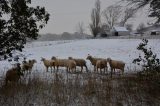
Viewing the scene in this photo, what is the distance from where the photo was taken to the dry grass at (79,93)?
493 inches

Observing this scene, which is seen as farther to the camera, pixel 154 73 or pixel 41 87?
pixel 154 73

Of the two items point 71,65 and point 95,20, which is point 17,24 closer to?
point 71,65

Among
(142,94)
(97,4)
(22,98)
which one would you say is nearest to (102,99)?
(142,94)

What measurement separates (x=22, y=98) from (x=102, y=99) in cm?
271

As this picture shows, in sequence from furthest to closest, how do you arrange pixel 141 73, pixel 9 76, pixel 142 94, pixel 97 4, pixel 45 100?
pixel 97 4
pixel 141 73
pixel 9 76
pixel 142 94
pixel 45 100

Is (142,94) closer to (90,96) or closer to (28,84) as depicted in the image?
(90,96)

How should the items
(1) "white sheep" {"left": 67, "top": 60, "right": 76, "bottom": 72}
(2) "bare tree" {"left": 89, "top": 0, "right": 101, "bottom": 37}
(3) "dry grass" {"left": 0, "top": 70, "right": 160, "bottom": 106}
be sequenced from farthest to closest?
(2) "bare tree" {"left": 89, "top": 0, "right": 101, "bottom": 37}, (1) "white sheep" {"left": 67, "top": 60, "right": 76, "bottom": 72}, (3) "dry grass" {"left": 0, "top": 70, "right": 160, "bottom": 106}

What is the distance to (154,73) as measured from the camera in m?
15.3

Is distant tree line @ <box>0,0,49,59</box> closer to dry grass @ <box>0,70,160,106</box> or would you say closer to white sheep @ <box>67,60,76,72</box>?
dry grass @ <box>0,70,160,106</box>

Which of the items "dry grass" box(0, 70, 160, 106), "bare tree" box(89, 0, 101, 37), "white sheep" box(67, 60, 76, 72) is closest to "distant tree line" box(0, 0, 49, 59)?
"dry grass" box(0, 70, 160, 106)

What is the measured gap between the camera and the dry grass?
12.5 metres

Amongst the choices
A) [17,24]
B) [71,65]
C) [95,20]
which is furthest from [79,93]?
Answer: [95,20]

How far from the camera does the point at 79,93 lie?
1342cm

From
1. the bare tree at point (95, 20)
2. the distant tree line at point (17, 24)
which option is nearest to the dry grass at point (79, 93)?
the distant tree line at point (17, 24)
